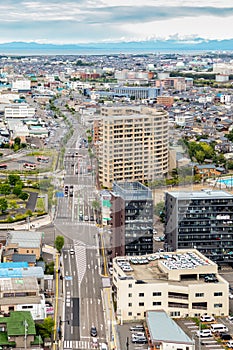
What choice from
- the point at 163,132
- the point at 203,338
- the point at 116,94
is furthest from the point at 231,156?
the point at 116,94

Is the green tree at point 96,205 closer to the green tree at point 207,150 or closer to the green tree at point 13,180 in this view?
the green tree at point 13,180

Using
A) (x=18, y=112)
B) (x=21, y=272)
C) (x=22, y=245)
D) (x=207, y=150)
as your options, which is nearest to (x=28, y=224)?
(x=22, y=245)

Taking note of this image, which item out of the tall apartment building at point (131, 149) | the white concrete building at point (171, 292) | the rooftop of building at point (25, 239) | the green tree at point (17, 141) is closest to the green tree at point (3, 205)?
the rooftop of building at point (25, 239)

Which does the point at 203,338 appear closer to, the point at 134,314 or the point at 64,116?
the point at 134,314

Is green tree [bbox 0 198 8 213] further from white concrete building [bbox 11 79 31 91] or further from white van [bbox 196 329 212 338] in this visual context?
white concrete building [bbox 11 79 31 91]

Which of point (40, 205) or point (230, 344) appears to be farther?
point (40, 205)

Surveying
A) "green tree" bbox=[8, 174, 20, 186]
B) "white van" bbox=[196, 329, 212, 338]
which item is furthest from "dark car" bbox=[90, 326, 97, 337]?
"green tree" bbox=[8, 174, 20, 186]

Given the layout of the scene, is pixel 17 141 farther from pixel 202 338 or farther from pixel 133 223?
pixel 202 338
